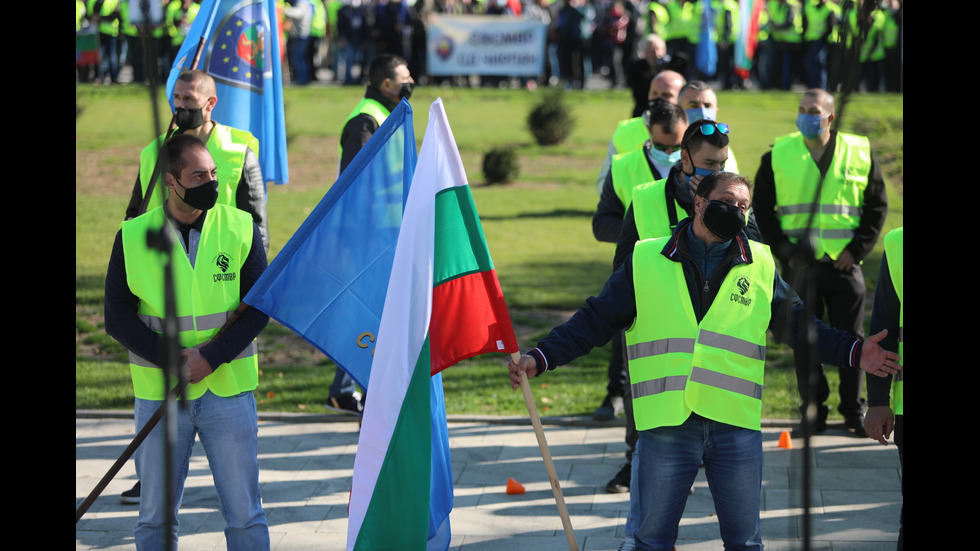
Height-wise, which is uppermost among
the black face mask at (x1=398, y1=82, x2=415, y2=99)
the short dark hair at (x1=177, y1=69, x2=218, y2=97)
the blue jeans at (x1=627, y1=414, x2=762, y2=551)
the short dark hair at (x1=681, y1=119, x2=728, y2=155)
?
the short dark hair at (x1=177, y1=69, x2=218, y2=97)

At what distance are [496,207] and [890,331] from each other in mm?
12344

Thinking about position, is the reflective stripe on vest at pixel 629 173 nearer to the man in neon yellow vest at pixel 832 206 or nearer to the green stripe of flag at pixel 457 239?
the man in neon yellow vest at pixel 832 206

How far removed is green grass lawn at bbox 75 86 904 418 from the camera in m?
9.02

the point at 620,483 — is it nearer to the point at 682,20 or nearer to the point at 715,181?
the point at 715,181

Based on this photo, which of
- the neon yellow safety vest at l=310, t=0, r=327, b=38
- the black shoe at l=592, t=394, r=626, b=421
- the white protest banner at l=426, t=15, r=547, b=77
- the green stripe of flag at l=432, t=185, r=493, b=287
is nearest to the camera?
the green stripe of flag at l=432, t=185, r=493, b=287

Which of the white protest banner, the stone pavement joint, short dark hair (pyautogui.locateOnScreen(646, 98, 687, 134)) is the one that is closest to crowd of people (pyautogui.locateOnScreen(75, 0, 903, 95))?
the white protest banner

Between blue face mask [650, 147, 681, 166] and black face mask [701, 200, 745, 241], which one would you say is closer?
black face mask [701, 200, 745, 241]

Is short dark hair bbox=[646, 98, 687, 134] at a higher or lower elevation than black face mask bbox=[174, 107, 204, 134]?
lower

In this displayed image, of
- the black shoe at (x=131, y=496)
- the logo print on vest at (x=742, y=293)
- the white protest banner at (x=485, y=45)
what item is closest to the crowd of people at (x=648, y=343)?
the logo print on vest at (x=742, y=293)

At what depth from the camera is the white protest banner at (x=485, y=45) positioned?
25109 millimetres

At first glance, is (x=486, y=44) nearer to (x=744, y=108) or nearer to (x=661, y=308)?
(x=744, y=108)

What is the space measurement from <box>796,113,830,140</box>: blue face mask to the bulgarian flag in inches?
123

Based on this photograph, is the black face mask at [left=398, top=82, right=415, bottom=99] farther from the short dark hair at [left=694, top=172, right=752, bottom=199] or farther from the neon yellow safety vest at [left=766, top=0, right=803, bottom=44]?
the neon yellow safety vest at [left=766, top=0, right=803, bottom=44]

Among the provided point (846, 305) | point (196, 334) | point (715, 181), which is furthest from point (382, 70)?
point (715, 181)
